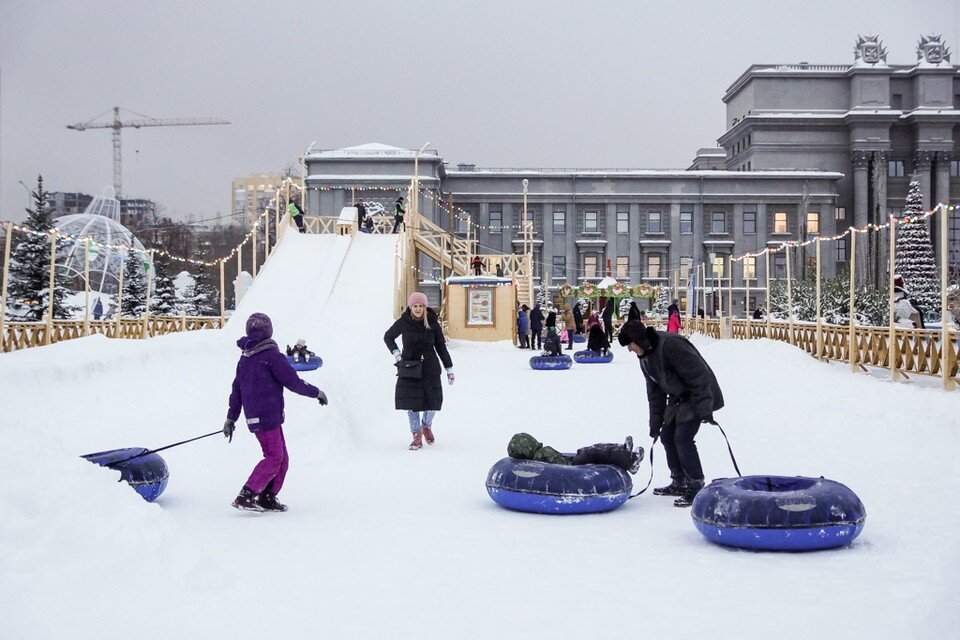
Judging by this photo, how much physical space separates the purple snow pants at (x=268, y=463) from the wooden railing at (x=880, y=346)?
487 inches

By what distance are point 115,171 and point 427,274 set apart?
88.6 metres

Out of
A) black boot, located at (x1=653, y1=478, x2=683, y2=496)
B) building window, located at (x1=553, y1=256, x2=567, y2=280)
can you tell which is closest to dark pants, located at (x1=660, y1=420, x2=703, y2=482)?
black boot, located at (x1=653, y1=478, x2=683, y2=496)

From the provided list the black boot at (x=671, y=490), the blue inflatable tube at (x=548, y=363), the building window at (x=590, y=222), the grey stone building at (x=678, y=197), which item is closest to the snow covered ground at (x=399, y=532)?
the black boot at (x=671, y=490)

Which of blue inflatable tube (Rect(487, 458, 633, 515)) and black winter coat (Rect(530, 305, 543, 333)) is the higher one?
black winter coat (Rect(530, 305, 543, 333))

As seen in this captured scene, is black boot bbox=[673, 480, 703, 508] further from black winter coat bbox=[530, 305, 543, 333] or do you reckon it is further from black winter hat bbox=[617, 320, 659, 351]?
black winter coat bbox=[530, 305, 543, 333]

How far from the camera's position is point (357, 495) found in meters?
8.59

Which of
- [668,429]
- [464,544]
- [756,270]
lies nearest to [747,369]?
[668,429]

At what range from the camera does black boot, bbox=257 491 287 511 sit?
7.73 metres

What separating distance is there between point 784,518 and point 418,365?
18.7 ft

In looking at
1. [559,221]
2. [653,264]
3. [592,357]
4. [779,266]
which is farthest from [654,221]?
[592,357]

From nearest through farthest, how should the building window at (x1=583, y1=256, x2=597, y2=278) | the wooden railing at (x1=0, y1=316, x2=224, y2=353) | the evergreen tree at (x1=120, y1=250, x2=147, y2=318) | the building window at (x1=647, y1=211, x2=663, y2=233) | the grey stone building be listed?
the wooden railing at (x1=0, y1=316, x2=224, y2=353) < the evergreen tree at (x1=120, y1=250, x2=147, y2=318) < the grey stone building < the building window at (x1=583, y1=256, x2=597, y2=278) < the building window at (x1=647, y1=211, x2=663, y2=233)

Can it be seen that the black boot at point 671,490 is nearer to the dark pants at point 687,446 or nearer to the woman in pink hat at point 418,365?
the dark pants at point 687,446

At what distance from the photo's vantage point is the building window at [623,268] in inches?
2876

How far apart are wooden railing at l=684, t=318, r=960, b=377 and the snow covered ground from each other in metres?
2.32
